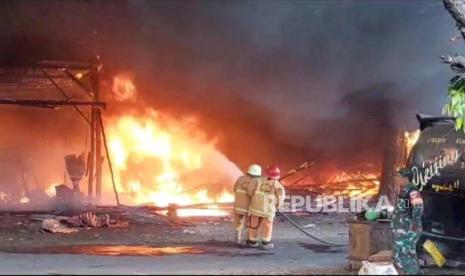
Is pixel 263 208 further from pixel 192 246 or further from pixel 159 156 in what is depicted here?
pixel 159 156

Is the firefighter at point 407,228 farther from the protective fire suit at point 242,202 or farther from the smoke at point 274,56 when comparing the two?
the smoke at point 274,56

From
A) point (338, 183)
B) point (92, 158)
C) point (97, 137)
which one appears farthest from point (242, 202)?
point (338, 183)

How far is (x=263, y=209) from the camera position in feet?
35.6

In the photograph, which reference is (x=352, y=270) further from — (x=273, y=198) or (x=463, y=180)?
(x=273, y=198)

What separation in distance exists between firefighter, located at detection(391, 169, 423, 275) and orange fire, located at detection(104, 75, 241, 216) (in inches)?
396

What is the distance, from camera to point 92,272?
24.7 ft

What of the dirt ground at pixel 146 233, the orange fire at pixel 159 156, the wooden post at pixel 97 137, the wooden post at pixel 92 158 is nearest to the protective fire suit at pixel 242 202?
the dirt ground at pixel 146 233

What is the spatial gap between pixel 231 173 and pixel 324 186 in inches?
117

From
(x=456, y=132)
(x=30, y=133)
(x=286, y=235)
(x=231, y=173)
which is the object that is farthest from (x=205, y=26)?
(x=456, y=132)

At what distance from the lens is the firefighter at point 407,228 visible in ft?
25.4

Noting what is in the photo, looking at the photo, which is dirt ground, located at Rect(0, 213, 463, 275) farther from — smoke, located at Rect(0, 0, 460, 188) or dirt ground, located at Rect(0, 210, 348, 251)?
smoke, located at Rect(0, 0, 460, 188)

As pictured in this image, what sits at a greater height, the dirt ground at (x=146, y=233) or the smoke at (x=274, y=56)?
the smoke at (x=274, y=56)

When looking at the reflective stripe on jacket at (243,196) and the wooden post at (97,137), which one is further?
the wooden post at (97,137)

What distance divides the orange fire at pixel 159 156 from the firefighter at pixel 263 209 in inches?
267
